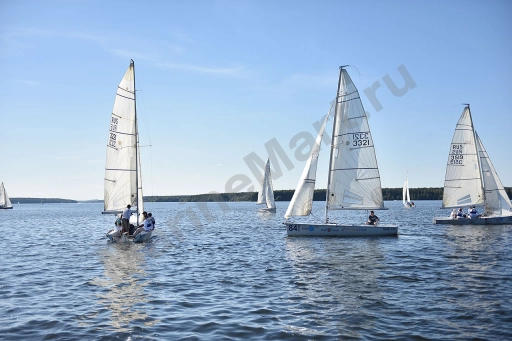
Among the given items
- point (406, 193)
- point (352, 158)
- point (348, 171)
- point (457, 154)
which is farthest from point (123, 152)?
point (406, 193)

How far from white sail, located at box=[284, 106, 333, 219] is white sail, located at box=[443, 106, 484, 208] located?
18.5 m

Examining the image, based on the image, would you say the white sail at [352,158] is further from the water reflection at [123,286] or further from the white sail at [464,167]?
the white sail at [464,167]

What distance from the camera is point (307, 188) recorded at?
33.8 meters

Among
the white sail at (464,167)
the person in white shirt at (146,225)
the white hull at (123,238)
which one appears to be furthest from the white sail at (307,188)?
the white sail at (464,167)

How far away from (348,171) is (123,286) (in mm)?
20953

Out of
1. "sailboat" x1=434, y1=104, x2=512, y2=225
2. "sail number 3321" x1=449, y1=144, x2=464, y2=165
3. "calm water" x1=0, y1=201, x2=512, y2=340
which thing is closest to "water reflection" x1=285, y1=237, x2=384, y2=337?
"calm water" x1=0, y1=201, x2=512, y2=340

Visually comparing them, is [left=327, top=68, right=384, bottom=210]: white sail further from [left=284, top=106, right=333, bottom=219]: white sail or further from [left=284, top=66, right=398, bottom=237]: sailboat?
[left=284, top=106, right=333, bottom=219]: white sail

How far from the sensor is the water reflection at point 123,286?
13.1 metres

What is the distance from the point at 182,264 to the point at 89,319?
10.1 m

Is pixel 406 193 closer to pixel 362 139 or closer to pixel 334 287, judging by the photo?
pixel 362 139

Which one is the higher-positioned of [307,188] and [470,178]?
[470,178]

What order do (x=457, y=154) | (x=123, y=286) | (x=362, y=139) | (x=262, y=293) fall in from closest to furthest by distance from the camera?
(x=262, y=293), (x=123, y=286), (x=362, y=139), (x=457, y=154)

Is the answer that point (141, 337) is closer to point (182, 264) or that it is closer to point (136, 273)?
point (136, 273)

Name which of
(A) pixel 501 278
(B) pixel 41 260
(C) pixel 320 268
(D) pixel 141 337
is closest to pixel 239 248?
(C) pixel 320 268
